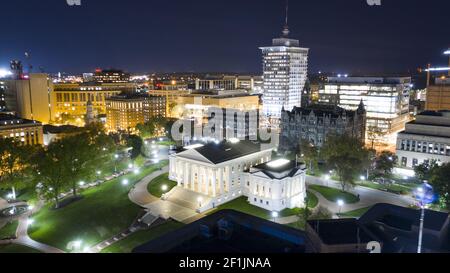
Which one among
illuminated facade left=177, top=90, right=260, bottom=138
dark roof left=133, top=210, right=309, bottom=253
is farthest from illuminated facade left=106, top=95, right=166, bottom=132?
dark roof left=133, top=210, right=309, bottom=253

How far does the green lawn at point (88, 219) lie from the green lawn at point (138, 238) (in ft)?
11.4

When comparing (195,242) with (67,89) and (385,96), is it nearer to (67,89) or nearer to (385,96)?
(385,96)

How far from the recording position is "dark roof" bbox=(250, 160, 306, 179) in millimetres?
64062

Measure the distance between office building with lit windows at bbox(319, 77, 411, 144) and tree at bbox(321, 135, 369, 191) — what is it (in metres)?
48.0

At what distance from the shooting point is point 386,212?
4053 cm

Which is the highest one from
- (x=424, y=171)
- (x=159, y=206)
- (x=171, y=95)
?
(x=171, y=95)

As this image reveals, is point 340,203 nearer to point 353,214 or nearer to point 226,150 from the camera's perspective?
point 353,214

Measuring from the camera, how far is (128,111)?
13912 cm

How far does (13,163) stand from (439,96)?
133458mm

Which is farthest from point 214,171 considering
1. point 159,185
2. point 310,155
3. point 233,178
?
point 310,155

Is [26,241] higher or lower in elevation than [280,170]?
lower

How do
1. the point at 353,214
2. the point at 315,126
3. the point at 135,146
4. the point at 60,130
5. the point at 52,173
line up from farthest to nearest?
the point at 60,130
the point at 315,126
the point at 135,146
the point at 52,173
the point at 353,214

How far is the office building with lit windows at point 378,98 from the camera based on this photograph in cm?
13409

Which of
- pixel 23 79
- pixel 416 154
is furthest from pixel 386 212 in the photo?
pixel 23 79
